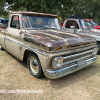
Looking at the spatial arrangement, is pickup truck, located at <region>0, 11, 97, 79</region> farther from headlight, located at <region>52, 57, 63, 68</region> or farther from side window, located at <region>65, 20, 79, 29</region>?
side window, located at <region>65, 20, 79, 29</region>

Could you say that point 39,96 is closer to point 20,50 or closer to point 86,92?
point 86,92

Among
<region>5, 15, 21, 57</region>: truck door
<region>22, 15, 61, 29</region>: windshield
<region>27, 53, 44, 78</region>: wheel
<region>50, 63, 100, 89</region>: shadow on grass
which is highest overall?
<region>22, 15, 61, 29</region>: windshield

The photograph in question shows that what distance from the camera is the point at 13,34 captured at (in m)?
3.77

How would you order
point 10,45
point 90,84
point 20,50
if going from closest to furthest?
point 90,84 → point 20,50 → point 10,45

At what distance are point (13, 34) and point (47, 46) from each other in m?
1.85

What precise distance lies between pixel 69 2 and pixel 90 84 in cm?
1048

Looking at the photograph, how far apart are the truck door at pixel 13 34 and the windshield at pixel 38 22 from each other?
11.3 inches

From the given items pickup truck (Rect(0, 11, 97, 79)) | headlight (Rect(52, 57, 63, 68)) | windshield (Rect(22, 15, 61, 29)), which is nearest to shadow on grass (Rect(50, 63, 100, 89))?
pickup truck (Rect(0, 11, 97, 79))

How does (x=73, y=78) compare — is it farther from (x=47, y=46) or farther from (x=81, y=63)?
(x=47, y=46)

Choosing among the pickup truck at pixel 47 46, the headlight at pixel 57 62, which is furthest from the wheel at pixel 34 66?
the headlight at pixel 57 62

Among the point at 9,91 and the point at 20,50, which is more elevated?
the point at 20,50

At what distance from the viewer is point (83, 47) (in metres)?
3.16

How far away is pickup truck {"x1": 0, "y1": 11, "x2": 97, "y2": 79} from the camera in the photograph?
2.56 metres

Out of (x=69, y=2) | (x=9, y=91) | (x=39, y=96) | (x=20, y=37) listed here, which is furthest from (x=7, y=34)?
(x=69, y=2)
